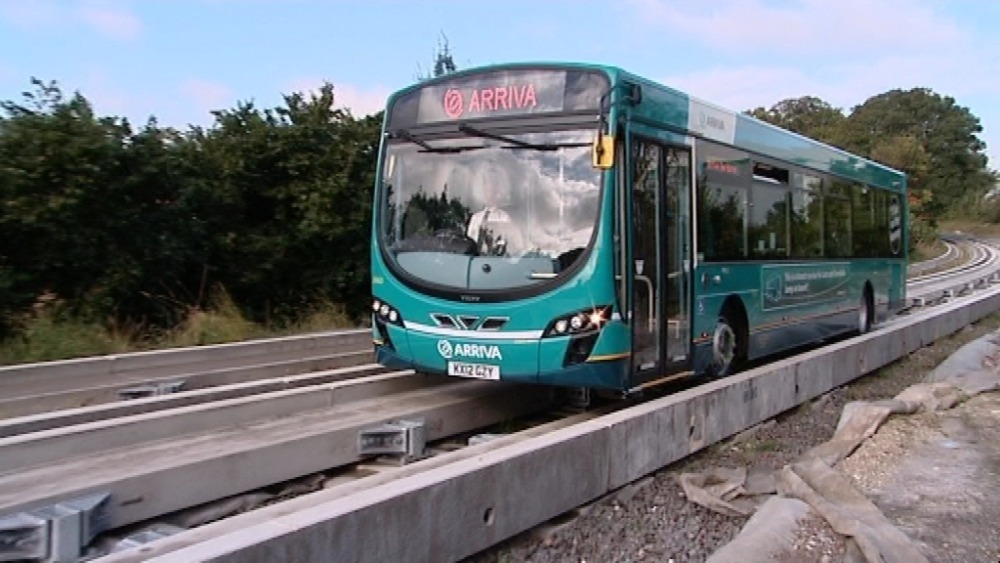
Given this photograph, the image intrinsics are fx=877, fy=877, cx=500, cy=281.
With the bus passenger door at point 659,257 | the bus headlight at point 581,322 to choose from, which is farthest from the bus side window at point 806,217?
the bus headlight at point 581,322

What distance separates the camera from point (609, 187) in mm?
7434

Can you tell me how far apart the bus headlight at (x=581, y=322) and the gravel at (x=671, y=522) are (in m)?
1.30

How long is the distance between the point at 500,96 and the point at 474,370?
2518 mm

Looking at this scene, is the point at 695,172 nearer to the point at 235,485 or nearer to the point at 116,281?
the point at 235,485

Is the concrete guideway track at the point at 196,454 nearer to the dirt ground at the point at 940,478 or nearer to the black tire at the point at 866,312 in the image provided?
the dirt ground at the point at 940,478

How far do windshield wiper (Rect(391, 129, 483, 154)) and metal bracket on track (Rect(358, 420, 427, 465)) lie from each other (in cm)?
260

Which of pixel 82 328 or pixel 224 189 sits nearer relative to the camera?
pixel 82 328

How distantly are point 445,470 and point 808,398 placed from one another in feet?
21.9

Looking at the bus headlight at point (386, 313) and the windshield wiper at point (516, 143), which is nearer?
the windshield wiper at point (516, 143)

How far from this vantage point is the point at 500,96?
8.05 metres

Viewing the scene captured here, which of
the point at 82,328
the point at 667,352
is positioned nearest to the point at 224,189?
the point at 82,328

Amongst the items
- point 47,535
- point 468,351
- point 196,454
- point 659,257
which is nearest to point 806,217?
point 659,257

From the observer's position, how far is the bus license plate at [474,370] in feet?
24.8

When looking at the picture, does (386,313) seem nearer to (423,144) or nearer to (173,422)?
(423,144)
